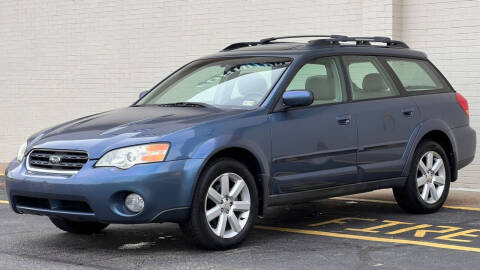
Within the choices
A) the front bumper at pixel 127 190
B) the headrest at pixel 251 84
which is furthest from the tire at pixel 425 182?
the front bumper at pixel 127 190

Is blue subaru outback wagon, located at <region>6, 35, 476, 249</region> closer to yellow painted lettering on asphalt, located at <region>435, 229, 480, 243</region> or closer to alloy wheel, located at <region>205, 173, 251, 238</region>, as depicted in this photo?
alloy wheel, located at <region>205, 173, 251, 238</region>

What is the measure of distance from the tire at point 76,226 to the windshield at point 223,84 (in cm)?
123

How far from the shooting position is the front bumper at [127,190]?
6762mm

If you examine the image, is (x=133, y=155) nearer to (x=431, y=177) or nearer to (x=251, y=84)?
(x=251, y=84)

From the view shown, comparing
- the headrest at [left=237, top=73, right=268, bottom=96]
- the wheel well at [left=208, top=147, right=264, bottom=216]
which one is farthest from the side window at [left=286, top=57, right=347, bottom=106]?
the wheel well at [left=208, top=147, right=264, bottom=216]

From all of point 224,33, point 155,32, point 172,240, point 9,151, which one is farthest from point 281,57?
point 9,151

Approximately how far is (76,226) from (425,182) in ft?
11.3

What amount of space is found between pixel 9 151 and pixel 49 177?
10304 mm

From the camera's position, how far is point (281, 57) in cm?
818

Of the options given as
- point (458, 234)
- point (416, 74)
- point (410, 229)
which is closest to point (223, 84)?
point (410, 229)

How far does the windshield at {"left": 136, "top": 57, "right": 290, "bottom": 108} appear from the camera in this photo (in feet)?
25.9

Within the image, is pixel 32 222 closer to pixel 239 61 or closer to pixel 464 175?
pixel 239 61

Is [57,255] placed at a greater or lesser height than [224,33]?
lesser

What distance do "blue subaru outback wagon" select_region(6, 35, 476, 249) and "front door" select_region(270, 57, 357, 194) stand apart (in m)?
0.01
